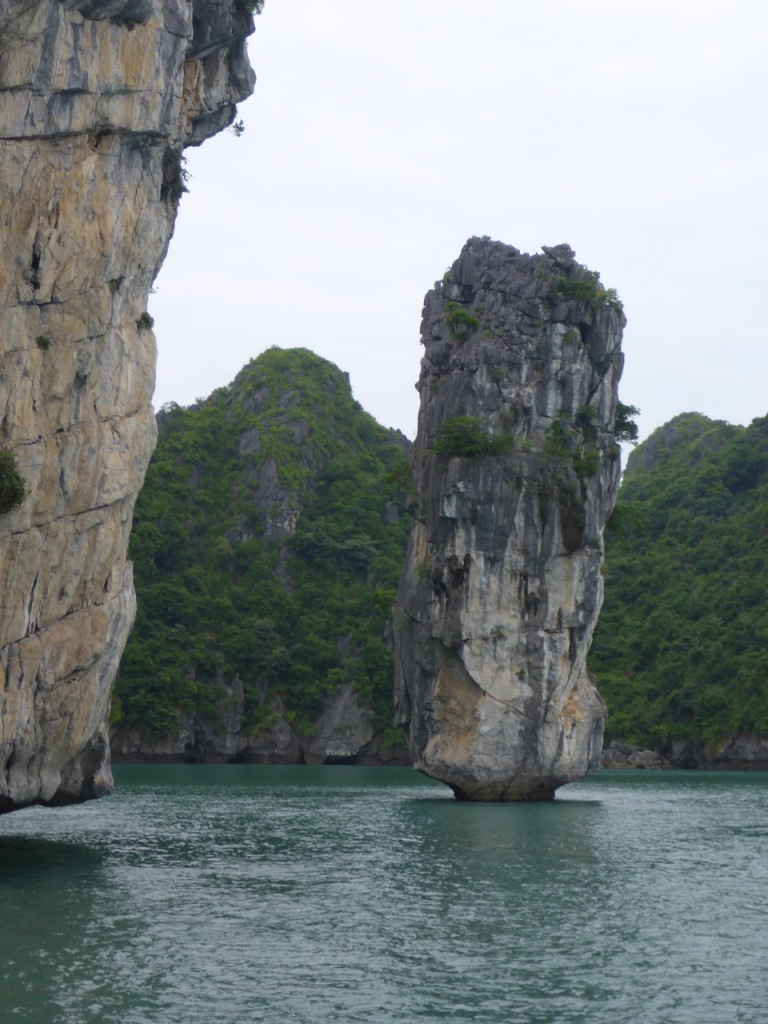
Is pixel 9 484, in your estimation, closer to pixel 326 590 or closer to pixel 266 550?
pixel 326 590

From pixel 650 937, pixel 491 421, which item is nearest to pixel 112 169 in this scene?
pixel 650 937

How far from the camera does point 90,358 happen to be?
22.4 meters

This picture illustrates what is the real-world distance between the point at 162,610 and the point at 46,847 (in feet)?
172

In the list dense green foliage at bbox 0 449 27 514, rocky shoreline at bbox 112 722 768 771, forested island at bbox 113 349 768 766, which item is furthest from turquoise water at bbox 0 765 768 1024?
rocky shoreline at bbox 112 722 768 771

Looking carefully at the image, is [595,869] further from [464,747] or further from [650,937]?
[464,747]

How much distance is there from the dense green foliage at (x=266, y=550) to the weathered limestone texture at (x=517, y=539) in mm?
23946

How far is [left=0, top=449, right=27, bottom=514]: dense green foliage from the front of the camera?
65.8 feet

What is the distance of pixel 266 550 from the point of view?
90875 mm

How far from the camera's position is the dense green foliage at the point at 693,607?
71.9 m

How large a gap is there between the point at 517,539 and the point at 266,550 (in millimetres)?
49980

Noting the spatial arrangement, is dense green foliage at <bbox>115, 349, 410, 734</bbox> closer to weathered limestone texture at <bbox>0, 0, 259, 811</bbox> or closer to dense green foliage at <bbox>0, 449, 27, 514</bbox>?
weathered limestone texture at <bbox>0, 0, 259, 811</bbox>

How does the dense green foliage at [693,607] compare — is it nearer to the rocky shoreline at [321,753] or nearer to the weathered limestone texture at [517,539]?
the rocky shoreline at [321,753]

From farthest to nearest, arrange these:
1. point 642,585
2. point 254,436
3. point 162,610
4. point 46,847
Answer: point 254,436, point 642,585, point 162,610, point 46,847

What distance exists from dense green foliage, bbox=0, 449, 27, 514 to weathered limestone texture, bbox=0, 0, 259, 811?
0.34 m
